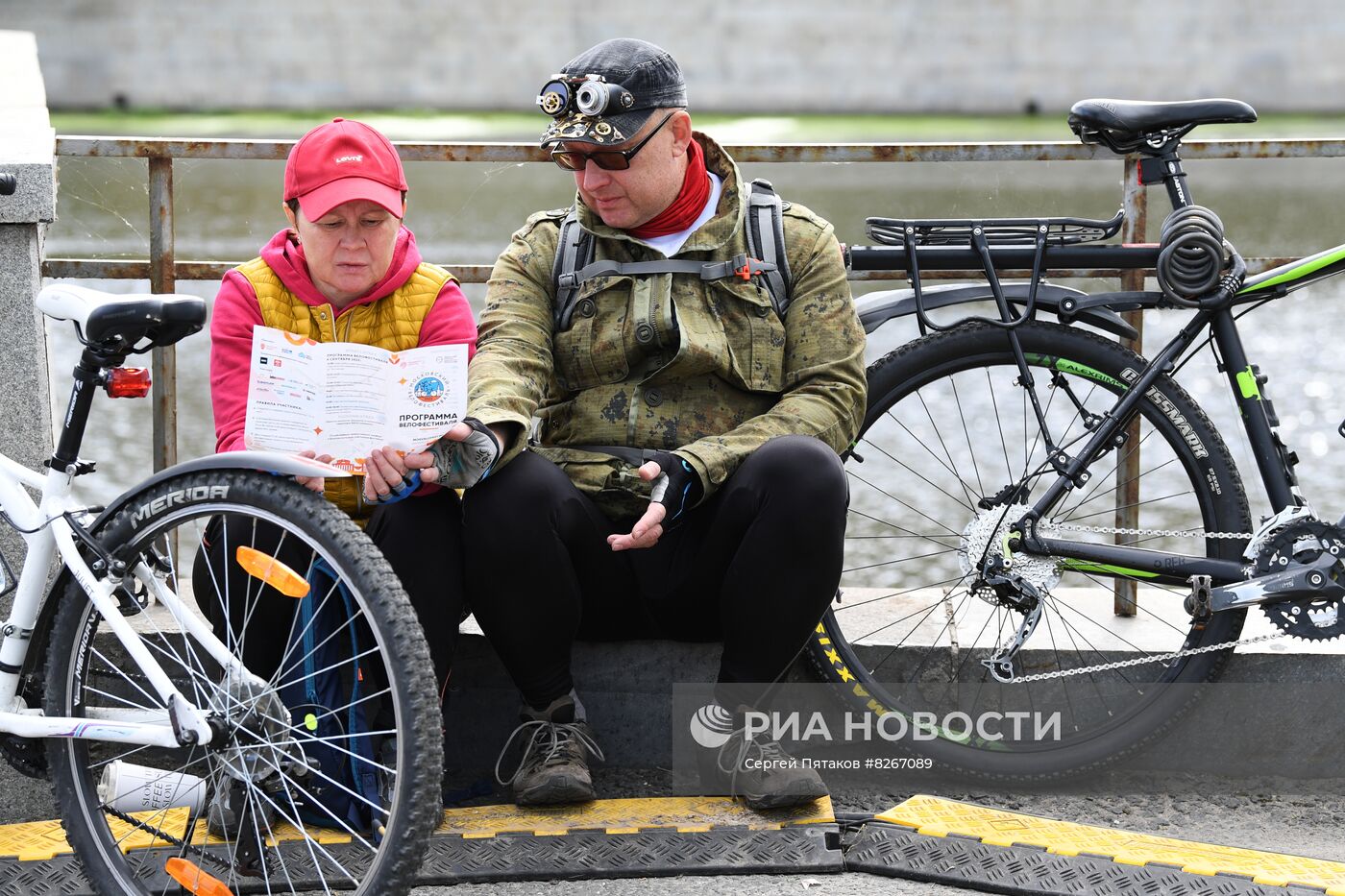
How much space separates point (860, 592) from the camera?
12.8ft

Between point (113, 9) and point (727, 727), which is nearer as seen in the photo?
point (727, 727)

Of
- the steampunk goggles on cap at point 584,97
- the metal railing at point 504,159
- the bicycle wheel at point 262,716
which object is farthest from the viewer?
the metal railing at point 504,159

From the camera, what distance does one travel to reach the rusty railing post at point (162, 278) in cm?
357

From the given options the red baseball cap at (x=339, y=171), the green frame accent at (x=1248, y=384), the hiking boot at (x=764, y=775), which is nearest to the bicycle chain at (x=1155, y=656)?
the green frame accent at (x=1248, y=384)

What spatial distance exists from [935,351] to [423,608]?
1.23 m

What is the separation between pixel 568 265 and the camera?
3182mm

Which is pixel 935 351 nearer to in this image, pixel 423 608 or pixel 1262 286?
pixel 1262 286

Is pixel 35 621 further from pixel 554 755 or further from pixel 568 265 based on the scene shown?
pixel 568 265

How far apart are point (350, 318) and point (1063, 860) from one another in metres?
1.65

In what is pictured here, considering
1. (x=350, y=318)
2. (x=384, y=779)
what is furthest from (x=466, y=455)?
(x=384, y=779)

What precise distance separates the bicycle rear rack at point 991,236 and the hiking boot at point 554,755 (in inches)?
44.0

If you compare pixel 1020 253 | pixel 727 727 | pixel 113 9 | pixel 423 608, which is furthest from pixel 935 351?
pixel 113 9

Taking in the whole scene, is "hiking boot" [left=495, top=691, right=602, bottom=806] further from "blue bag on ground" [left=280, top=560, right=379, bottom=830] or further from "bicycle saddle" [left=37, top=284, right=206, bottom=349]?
"bicycle saddle" [left=37, top=284, right=206, bottom=349]

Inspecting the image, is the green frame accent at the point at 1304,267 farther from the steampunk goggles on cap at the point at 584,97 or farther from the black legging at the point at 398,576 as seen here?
the black legging at the point at 398,576
